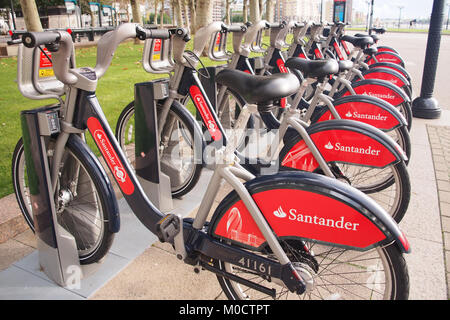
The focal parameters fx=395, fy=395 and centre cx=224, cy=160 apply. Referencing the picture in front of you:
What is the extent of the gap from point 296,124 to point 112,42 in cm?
129

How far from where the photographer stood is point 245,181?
2.06m

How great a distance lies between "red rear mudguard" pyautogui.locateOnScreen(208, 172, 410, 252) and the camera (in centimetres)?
167

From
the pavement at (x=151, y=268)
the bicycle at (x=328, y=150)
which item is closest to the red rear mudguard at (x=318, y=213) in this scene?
the bicycle at (x=328, y=150)

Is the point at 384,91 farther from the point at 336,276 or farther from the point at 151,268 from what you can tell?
the point at 151,268

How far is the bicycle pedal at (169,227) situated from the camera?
7.02 feet

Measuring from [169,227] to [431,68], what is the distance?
541cm

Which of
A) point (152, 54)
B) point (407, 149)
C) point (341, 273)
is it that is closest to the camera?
point (341, 273)

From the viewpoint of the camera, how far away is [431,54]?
5895 mm

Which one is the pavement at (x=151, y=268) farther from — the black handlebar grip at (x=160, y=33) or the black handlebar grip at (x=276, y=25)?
the black handlebar grip at (x=276, y=25)

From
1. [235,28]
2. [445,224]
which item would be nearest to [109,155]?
[235,28]

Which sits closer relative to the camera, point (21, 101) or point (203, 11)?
point (21, 101)

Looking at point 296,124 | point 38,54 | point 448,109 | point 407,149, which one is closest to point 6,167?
point 38,54

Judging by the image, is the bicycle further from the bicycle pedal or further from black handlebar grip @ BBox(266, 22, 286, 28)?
black handlebar grip @ BBox(266, 22, 286, 28)

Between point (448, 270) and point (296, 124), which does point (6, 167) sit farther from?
point (448, 270)
